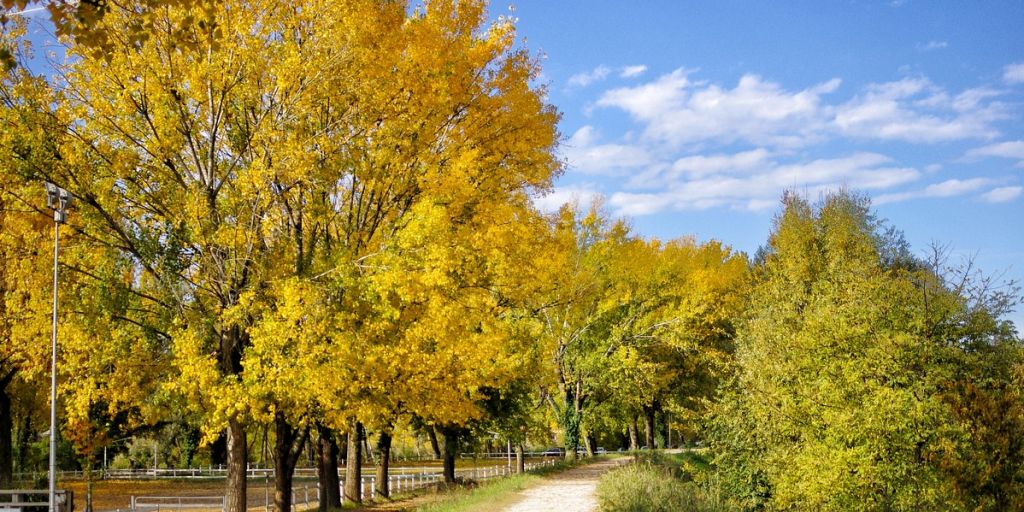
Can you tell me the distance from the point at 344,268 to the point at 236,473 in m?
4.77

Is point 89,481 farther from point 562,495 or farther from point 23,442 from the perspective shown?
point 23,442

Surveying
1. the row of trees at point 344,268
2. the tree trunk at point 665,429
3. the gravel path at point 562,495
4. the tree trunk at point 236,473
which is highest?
the row of trees at point 344,268

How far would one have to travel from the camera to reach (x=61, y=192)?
44.2 ft

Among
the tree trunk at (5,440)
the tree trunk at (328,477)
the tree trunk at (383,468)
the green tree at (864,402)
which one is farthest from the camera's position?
the tree trunk at (383,468)

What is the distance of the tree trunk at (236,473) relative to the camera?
15641mm

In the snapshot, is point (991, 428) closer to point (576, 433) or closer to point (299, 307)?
point (299, 307)

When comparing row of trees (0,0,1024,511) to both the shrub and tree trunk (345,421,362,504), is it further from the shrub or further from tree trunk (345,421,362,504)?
the shrub

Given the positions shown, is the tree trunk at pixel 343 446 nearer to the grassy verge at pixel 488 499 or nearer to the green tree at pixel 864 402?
the grassy verge at pixel 488 499

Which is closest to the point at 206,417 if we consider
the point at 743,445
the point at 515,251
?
the point at 515,251

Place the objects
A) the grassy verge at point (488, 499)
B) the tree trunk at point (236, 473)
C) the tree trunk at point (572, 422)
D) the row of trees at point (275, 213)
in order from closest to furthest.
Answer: the row of trees at point (275, 213) → the tree trunk at point (236, 473) → the grassy verge at point (488, 499) → the tree trunk at point (572, 422)

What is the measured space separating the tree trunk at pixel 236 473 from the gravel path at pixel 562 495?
5.33m

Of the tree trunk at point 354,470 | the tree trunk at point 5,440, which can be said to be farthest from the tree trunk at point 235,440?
the tree trunk at point 5,440

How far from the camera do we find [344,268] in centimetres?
1388

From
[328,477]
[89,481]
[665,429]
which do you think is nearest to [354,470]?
[328,477]
